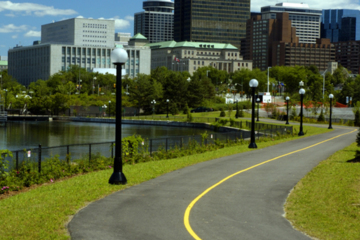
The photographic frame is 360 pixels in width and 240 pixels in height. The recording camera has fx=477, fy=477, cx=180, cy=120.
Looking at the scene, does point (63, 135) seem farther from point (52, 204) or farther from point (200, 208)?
point (200, 208)

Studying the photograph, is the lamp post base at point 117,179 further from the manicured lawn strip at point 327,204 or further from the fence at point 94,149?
the manicured lawn strip at point 327,204

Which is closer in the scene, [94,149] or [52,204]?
[52,204]

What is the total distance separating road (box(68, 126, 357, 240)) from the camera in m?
11.1

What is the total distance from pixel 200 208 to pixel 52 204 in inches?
168

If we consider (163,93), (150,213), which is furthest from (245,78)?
(150,213)

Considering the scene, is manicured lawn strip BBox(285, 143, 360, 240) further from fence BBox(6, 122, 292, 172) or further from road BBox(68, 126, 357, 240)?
fence BBox(6, 122, 292, 172)

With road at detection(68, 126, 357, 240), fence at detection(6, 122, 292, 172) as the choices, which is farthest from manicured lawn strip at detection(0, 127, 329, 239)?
fence at detection(6, 122, 292, 172)

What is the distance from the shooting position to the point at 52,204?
13.7 meters

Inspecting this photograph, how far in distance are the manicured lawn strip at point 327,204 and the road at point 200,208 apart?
408mm

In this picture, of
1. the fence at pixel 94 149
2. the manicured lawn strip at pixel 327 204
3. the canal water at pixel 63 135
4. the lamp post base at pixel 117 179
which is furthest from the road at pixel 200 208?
the canal water at pixel 63 135

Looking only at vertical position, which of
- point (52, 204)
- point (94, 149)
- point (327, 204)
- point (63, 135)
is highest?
point (327, 204)

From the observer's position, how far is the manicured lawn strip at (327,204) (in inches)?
450

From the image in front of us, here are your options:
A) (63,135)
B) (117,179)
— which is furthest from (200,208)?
(63,135)

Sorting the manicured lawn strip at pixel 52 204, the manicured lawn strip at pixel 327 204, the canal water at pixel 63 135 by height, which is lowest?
the canal water at pixel 63 135
